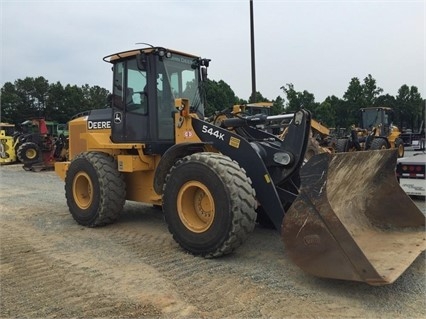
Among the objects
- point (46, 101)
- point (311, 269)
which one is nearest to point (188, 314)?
point (311, 269)

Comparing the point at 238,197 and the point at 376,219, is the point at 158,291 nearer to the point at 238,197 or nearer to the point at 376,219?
the point at 238,197

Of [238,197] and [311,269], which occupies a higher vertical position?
[238,197]

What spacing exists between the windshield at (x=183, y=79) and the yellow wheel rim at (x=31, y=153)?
41.5 feet

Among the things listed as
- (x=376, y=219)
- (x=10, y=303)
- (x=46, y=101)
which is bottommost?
(x=10, y=303)

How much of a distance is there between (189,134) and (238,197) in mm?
1427

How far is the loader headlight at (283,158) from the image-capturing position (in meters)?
4.79

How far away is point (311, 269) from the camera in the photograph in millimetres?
3623

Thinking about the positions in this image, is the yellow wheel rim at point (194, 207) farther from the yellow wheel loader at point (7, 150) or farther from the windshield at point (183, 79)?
the yellow wheel loader at point (7, 150)

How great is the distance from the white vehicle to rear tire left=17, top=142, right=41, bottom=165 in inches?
541

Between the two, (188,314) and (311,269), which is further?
(311,269)

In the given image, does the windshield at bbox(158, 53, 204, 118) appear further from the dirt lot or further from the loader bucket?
the loader bucket

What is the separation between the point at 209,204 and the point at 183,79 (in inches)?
87.0

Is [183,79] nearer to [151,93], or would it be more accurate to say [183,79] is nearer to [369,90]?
[151,93]

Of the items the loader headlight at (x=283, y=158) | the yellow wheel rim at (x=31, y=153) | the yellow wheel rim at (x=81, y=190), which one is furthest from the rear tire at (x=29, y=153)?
the loader headlight at (x=283, y=158)
